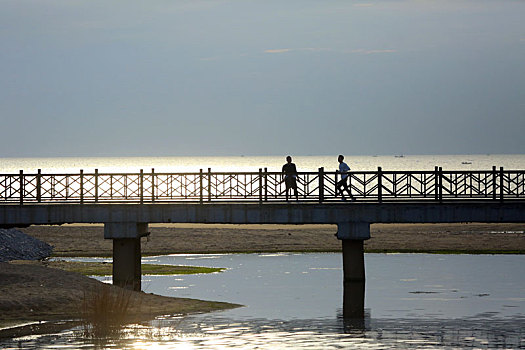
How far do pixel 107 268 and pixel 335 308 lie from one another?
15671 millimetres

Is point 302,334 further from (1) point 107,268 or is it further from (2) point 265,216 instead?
(1) point 107,268

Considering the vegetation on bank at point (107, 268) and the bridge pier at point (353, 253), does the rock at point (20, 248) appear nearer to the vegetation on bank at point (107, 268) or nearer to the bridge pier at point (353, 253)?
the vegetation on bank at point (107, 268)

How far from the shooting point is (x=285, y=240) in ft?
201

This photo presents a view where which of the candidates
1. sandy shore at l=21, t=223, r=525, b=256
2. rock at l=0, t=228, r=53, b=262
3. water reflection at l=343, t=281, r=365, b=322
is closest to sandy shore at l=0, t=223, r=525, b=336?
sandy shore at l=21, t=223, r=525, b=256

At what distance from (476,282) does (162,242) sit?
89.7ft

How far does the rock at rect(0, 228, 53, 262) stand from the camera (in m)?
47.6

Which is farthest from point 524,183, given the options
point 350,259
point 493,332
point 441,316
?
point 493,332

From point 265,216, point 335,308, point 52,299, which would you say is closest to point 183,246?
point 265,216

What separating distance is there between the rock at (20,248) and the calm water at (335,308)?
308 inches

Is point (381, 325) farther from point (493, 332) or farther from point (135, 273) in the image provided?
point (135, 273)

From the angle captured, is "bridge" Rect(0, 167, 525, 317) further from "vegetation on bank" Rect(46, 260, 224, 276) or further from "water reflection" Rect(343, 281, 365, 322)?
"vegetation on bank" Rect(46, 260, 224, 276)

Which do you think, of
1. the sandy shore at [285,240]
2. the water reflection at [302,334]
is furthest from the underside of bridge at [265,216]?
the sandy shore at [285,240]

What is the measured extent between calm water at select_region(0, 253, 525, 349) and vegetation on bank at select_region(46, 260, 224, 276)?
5.05 ft

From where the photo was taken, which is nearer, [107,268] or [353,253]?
[353,253]
